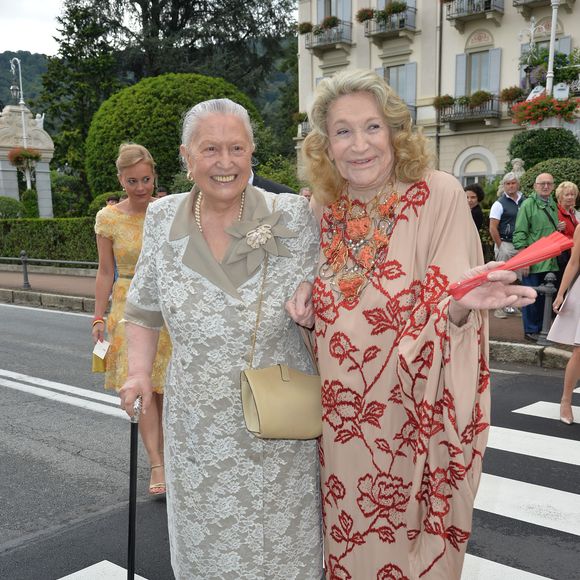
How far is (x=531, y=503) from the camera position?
3854 mm

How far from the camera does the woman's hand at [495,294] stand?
1.71 m

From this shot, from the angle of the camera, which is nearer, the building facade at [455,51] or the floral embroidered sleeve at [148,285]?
the floral embroidered sleeve at [148,285]

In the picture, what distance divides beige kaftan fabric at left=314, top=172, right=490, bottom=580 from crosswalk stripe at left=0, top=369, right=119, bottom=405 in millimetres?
4206

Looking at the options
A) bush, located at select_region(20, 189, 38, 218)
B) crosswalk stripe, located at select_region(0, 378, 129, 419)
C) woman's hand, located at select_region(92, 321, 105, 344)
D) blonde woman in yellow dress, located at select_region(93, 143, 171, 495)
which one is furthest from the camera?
bush, located at select_region(20, 189, 38, 218)

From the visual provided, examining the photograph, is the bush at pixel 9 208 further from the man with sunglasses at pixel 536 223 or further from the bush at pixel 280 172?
the man with sunglasses at pixel 536 223

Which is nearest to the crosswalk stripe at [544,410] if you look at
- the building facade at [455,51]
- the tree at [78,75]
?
the building facade at [455,51]

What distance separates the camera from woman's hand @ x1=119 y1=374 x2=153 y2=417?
232cm

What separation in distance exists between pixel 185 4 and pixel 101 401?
111 ft

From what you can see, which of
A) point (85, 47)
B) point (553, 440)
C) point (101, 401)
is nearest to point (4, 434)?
point (101, 401)

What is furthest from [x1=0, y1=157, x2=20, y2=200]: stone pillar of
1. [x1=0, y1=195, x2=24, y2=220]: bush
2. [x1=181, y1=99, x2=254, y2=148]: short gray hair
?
[x1=181, y1=99, x2=254, y2=148]: short gray hair

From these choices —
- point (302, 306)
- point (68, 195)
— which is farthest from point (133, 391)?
point (68, 195)

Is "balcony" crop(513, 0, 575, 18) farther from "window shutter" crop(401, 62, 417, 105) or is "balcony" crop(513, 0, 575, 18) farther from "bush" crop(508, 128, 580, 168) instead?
"bush" crop(508, 128, 580, 168)

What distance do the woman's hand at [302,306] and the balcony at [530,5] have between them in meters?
25.0

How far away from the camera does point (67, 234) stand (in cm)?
1912
